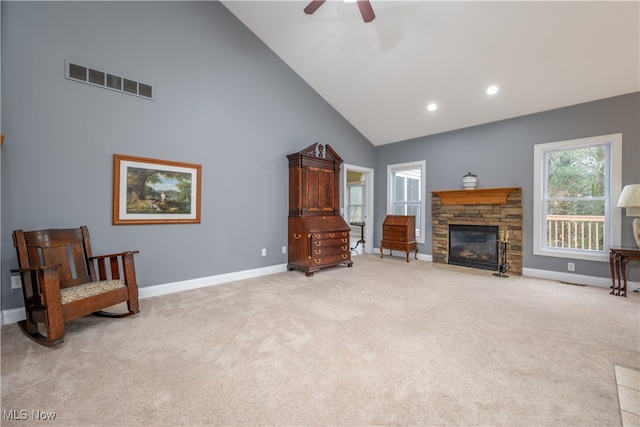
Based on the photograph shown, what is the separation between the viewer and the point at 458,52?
382cm

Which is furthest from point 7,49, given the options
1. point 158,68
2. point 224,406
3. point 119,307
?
point 224,406

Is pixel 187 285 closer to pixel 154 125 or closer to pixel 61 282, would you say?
pixel 61 282

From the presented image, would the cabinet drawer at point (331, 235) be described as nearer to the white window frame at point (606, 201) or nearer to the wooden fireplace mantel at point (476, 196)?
the wooden fireplace mantel at point (476, 196)

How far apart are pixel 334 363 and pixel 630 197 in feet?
13.6

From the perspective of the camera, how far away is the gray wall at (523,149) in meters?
3.73

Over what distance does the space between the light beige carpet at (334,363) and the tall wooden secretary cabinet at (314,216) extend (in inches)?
49.5

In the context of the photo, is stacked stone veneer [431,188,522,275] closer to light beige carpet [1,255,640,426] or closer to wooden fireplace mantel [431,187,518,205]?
wooden fireplace mantel [431,187,518,205]

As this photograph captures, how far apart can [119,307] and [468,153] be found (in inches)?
238

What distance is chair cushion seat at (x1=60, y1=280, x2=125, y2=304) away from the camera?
7.41ft

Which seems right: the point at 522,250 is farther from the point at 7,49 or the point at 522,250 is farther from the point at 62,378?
the point at 7,49

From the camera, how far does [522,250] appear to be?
461cm

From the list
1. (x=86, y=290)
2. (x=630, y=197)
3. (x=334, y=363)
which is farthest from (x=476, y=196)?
(x=86, y=290)

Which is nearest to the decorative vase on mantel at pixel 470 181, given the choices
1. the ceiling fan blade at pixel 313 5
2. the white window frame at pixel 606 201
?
the white window frame at pixel 606 201

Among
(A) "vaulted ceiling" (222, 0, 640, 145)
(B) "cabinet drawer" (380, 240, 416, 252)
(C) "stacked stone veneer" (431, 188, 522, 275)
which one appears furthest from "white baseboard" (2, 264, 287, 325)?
(A) "vaulted ceiling" (222, 0, 640, 145)
